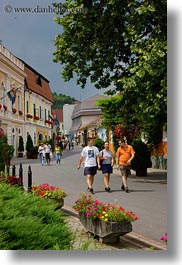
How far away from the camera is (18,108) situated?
5520 millimetres

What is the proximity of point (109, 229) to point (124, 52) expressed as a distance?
9.34 feet

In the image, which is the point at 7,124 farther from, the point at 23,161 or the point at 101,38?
the point at 101,38

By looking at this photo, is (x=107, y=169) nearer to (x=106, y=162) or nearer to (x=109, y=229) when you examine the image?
(x=106, y=162)

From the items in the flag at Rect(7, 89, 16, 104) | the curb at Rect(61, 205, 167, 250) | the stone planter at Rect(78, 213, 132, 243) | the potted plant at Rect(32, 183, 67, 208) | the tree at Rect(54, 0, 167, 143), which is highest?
the tree at Rect(54, 0, 167, 143)

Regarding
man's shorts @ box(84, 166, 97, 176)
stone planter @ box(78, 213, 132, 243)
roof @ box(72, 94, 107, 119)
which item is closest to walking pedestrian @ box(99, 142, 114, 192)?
man's shorts @ box(84, 166, 97, 176)

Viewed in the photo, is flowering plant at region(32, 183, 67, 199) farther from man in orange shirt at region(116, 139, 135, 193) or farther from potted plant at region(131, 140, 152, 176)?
potted plant at region(131, 140, 152, 176)

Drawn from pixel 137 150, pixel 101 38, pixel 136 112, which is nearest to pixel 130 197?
pixel 137 150

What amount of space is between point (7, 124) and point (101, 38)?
201 centimetres

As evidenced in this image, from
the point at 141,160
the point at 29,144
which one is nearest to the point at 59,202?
the point at 29,144

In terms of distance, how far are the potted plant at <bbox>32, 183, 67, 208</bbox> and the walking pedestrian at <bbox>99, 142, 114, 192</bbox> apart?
548mm

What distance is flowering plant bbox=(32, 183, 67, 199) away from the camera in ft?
17.9

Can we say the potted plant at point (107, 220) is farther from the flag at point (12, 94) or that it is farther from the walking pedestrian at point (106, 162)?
the flag at point (12, 94)

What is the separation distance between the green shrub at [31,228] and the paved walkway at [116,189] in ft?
2.69

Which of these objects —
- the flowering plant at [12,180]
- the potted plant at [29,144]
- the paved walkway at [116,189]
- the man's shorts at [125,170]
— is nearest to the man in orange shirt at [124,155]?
the man's shorts at [125,170]
